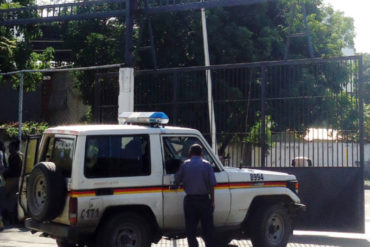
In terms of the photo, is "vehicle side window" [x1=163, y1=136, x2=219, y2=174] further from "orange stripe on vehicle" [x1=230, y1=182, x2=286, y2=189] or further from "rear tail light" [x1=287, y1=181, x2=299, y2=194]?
"rear tail light" [x1=287, y1=181, x2=299, y2=194]

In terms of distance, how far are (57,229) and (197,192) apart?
77.8 inches

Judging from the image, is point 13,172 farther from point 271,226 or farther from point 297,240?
point 297,240

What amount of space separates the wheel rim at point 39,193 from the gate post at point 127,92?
4627mm

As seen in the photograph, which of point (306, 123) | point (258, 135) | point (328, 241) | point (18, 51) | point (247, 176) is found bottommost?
point (328, 241)

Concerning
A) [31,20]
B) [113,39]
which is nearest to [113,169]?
[31,20]

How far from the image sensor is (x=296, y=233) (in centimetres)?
1245

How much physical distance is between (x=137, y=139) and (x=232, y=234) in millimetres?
2371

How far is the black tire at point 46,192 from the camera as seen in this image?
7723 mm

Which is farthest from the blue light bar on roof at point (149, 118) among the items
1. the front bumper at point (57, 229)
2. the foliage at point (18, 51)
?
the foliage at point (18, 51)

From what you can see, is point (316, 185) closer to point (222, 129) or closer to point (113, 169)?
point (222, 129)

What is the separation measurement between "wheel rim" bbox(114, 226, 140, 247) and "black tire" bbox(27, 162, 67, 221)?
0.88 m

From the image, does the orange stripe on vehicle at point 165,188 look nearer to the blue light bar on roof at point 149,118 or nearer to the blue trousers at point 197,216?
the blue trousers at point 197,216

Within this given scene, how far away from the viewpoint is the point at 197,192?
8.37 m

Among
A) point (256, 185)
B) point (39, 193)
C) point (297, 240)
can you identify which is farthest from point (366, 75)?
point (39, 193)
